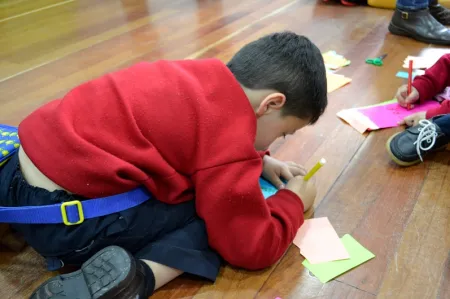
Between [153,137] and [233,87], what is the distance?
164 mm

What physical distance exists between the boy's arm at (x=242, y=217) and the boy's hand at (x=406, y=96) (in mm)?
702

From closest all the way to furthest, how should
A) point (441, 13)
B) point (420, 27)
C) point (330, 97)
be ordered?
point (330, 97) → point (420, 27) → point (441, 13)

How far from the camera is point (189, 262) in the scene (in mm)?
825

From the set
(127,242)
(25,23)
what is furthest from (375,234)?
(25,23)

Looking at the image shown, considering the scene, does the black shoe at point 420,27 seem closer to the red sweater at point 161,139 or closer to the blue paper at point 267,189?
the blue paper at point 267,189

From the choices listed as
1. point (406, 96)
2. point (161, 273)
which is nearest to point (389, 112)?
point (406, 96)

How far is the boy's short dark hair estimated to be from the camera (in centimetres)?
78

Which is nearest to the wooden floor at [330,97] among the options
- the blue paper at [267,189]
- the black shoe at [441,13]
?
the blue paper at [267,189]

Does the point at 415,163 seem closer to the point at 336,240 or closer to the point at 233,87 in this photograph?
the point at 336,240

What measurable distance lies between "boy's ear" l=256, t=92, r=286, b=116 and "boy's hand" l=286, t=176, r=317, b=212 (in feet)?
0.75

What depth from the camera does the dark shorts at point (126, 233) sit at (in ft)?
2.55

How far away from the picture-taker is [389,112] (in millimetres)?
1387

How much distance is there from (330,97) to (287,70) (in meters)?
0.77

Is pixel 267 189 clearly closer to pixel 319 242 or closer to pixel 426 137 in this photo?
pixel 319 242
